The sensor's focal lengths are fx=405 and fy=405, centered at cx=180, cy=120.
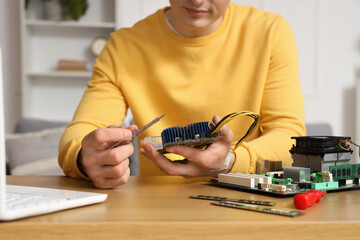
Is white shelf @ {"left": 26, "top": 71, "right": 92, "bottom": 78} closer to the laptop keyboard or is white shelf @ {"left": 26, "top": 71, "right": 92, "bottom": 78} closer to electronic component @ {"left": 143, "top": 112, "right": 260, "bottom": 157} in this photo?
electronic component @ {"left": 143, "top": 112, "right": 260, "bottom": 157}

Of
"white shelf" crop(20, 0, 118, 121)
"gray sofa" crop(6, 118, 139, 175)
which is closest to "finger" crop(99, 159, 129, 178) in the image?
"gray sofa" crop(6, 118, 139, 175)

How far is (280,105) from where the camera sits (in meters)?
1.26

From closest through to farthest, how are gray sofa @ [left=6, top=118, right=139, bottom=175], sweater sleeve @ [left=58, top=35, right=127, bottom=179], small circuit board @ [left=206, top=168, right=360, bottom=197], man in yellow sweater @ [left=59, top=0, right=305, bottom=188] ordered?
small circuit board @ [left=206, top=168, right=360, bottom=197]
sweater sleeve @ [left=58, top=35, right=127, bottom=179]
man in yellow sweater @ [left=59, top=0, right=305, bottom=188]
gray sofa @ [left=6, top=118, right=139, bottom=175]

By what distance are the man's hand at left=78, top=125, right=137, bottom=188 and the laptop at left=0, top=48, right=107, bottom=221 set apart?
0.43ft

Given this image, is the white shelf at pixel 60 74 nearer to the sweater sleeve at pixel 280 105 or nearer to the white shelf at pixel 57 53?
the white shelf at pixel 57 53

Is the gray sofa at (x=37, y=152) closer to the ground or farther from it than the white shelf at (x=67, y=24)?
closer to the ground

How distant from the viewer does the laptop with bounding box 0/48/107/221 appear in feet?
1.58

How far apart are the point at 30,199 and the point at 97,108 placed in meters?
0.66

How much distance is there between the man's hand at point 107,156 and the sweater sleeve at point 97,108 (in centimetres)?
15

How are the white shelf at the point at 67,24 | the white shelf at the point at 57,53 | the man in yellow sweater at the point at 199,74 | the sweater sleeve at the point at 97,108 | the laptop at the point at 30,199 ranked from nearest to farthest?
the laptop at the point at 30,199 → the sweater sleeve at the point at 97,108 → the man in yellow sweater at the point at 199,74 → the white shelf at the point at 67,24 → the white shelf at the point at 57,53

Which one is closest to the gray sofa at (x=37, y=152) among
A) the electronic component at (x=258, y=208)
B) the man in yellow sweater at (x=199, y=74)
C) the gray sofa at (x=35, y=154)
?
the gray sofa at (x=35, y=154)

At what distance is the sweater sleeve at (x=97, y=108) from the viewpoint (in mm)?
1016

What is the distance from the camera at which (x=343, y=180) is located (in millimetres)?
758

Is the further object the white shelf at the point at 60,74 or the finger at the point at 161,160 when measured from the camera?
the white shelf at the point at 60,74
